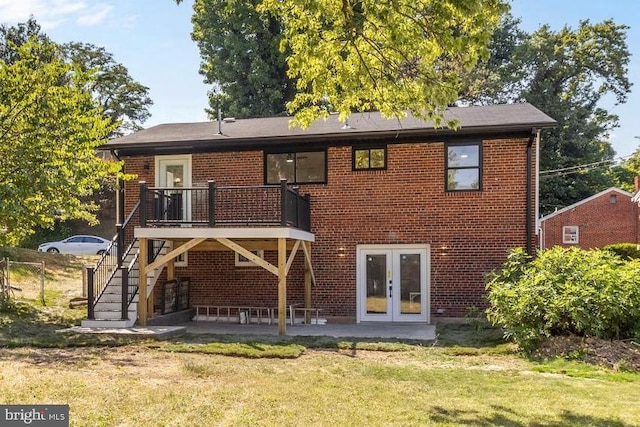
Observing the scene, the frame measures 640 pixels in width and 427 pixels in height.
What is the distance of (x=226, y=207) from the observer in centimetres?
1355

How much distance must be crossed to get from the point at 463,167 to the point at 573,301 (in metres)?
5.11

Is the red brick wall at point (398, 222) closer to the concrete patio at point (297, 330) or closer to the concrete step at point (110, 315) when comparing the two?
the concrete patio at point (297, 330)

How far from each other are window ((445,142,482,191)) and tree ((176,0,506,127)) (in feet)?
15.5

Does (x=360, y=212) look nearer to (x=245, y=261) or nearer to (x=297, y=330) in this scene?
(x=245, y=261)

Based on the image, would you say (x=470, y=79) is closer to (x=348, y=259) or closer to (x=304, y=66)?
(x=348, y=259)

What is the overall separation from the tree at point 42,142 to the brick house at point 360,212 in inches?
66.1

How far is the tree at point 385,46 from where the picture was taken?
6.86 meters

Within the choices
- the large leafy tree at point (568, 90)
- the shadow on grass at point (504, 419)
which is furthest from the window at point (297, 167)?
the large leafy tree at point (568, 90)

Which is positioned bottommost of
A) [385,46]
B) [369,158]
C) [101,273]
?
[101,273]

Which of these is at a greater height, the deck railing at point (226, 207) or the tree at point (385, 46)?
the tree at point (385, 46)

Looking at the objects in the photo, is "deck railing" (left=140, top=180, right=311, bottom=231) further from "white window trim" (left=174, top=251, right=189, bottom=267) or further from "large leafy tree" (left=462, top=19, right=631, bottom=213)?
"large leafy tree" (left=462, top=19, right=631, bottom=213)

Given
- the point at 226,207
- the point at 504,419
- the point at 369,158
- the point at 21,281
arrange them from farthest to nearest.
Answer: the point at 21,281, the point at 369,158, the point at 226,207, the point at 504,419

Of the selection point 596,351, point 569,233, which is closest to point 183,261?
point 596,351

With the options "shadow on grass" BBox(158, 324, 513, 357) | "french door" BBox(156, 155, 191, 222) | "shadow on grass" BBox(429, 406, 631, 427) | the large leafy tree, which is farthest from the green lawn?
the large leafy tree
